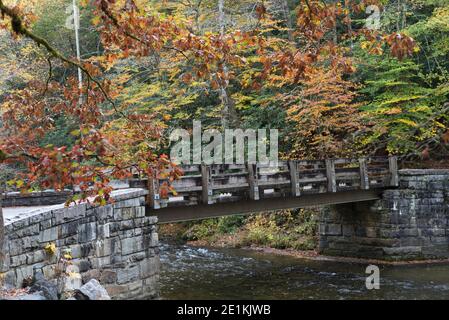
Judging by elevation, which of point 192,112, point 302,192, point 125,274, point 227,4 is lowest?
point 125,274

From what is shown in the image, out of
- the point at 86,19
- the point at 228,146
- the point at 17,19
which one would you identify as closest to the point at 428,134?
the point at 228,146

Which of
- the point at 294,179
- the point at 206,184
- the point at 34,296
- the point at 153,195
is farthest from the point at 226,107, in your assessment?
the point at 34,296

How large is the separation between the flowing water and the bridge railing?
222cm

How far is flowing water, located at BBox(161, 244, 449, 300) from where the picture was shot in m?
Result: 13.6

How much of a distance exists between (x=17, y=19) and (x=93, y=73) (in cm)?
159

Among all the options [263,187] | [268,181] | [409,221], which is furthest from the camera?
[409,221]

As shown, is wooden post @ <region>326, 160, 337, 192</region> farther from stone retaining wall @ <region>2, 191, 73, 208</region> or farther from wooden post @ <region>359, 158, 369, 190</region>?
stone retaining wall @ <region>2, 191, 73, 208</region>

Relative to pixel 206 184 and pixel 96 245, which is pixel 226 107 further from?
pixel 96 245

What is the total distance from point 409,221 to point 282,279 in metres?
5.27

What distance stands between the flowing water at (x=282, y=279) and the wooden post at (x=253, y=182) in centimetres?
231

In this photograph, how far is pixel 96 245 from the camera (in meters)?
11.3

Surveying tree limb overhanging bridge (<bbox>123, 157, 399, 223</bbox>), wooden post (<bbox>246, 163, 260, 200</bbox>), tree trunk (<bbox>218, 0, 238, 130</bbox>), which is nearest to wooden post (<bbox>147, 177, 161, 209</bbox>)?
tree limb overhanging bridge (<bbox>123, 157, 399, 223</bbox>)

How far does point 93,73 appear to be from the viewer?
275 inches

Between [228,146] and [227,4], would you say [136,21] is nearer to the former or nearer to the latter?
A: [228,146]
